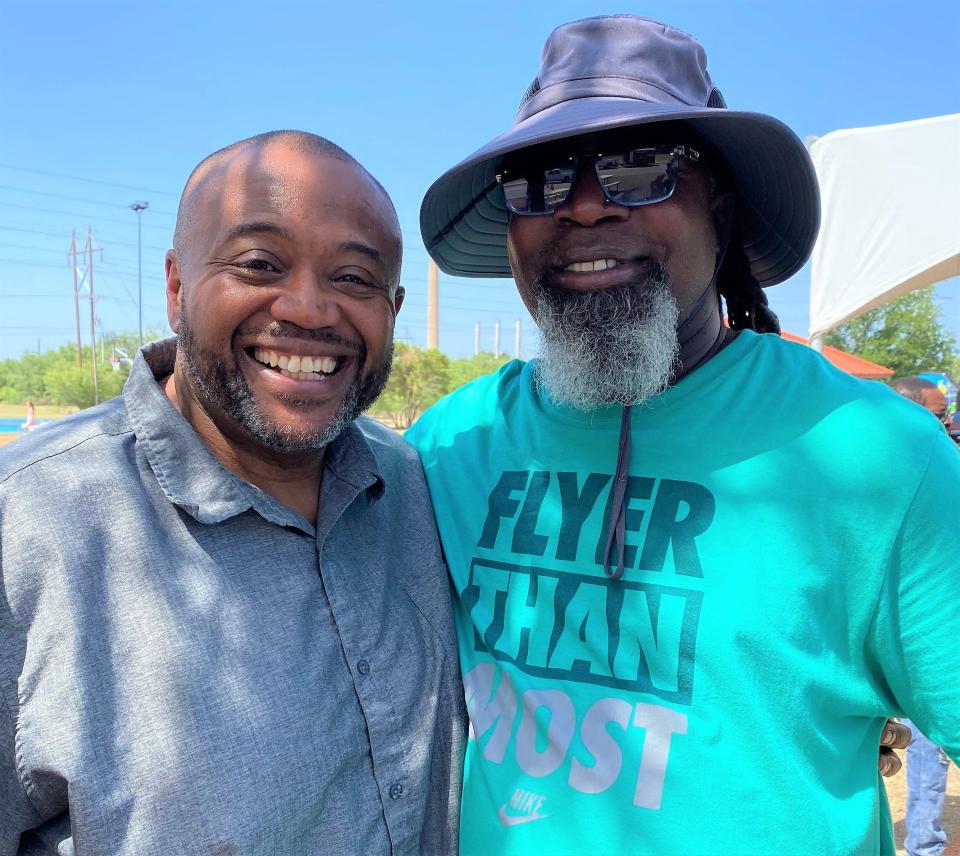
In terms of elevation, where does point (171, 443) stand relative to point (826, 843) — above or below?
above

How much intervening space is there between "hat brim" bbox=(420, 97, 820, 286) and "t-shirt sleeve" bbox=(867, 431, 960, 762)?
2.70 ft

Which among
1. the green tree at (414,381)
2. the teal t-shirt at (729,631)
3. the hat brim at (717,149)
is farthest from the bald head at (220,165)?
the green tree at (414,381)

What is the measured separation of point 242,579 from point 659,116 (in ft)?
4.21

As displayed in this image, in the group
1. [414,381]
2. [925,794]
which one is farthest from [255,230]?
[414,381]

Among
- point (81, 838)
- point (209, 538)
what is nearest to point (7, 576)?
point (209, 538)

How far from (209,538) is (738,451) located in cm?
110

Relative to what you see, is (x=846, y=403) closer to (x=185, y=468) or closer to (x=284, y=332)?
(x=284, y=332)

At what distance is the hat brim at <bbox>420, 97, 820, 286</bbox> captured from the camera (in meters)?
1.73

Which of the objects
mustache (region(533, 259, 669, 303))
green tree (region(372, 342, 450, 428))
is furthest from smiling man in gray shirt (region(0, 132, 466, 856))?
green tree (region(372, 342, 450, 428))

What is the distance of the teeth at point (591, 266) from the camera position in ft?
6.03

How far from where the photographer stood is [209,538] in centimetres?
156

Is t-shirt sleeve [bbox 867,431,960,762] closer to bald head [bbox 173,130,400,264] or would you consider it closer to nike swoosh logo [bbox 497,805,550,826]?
nike swoosh logo [bbox 497,805,550,826]

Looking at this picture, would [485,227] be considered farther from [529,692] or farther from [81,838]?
[81,838]

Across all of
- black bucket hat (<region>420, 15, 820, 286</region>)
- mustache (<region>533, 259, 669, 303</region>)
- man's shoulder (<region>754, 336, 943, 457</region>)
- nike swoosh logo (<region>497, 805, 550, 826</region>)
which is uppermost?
black bucket hat (<region>420, 15, 820, 286</region>)
